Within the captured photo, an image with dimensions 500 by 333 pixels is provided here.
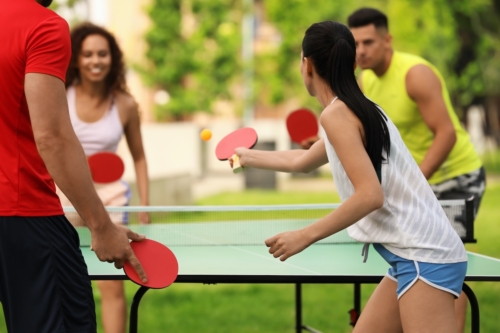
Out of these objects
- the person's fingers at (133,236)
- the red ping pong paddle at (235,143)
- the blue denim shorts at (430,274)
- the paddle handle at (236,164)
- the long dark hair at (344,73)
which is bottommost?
the blue denim shorts at (430,274)

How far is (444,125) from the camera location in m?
4.51

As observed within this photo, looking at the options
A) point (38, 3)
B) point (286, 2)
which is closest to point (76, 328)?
Answer: point (38, 3)

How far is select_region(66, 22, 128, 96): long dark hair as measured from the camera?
4801 mm

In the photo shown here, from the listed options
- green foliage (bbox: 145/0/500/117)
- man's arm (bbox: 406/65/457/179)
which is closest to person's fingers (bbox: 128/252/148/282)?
man's arm (bbox: 406/65/457/179)

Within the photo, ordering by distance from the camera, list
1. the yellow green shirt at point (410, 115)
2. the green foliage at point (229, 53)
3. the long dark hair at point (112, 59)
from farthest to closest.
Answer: the green foliage at point (229, 53) → the long dark hair at point (112, 59) → the yellow green shirt at point (410, 115)

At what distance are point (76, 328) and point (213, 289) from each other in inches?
189

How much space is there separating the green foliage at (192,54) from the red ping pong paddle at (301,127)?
2088cm

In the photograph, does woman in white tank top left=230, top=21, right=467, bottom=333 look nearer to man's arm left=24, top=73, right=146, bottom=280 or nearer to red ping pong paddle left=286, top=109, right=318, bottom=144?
man's arm left=24, top=73, right=146, bottom=280

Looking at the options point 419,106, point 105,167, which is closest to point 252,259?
point 105,167

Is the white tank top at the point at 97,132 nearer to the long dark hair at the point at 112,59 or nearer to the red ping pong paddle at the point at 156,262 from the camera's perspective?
the long dark hair at the point at 112,59

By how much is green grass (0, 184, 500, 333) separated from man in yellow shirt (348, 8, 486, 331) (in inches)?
54.4

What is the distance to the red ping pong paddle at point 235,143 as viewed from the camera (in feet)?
11.5

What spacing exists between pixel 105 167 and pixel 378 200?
2.20 m

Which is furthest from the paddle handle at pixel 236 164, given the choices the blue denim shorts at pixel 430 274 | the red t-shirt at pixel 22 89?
the red t-shirt at pixel 22 89
